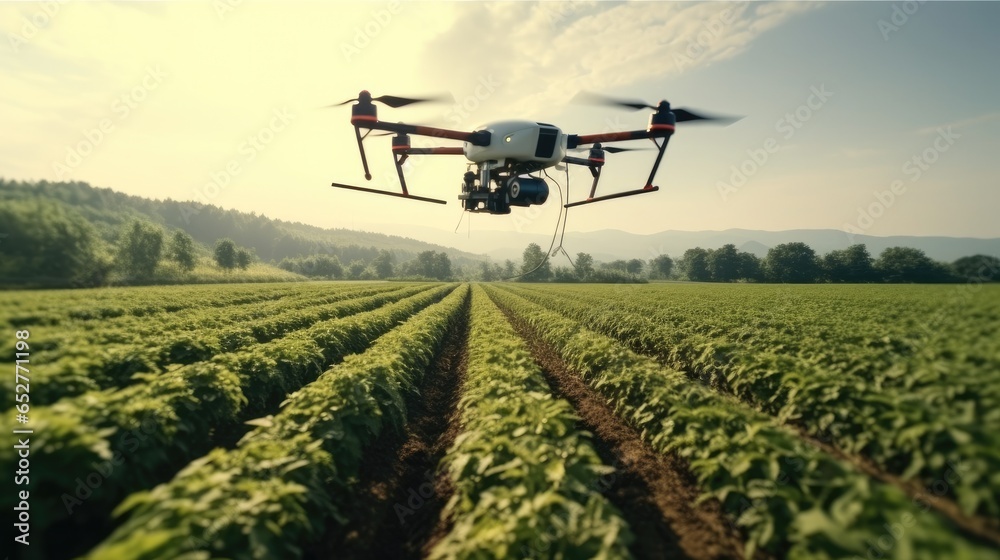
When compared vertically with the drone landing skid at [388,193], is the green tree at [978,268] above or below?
below

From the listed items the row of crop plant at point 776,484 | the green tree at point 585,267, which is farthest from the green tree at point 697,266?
the row of crop plant at point 776,484

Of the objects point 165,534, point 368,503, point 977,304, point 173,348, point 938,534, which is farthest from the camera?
point 173,348

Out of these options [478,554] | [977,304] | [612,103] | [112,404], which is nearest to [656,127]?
[612,103]

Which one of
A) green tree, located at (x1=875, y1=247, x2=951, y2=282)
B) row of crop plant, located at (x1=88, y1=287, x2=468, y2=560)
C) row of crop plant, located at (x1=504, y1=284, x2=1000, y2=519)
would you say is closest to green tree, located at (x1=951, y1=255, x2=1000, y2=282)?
row of crop plant, located at (x1=504, y1=284, x2=1000, y2=519)

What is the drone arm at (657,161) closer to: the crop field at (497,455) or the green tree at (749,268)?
the crop field at (497,455)

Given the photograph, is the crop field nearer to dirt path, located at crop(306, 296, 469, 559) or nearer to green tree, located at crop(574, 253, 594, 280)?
dirt path, located at crop(306, 296, 469, 559)

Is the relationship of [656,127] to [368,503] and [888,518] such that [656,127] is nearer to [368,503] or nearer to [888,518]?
[888,518]

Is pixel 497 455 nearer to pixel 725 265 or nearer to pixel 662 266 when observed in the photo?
pixel 725 265
